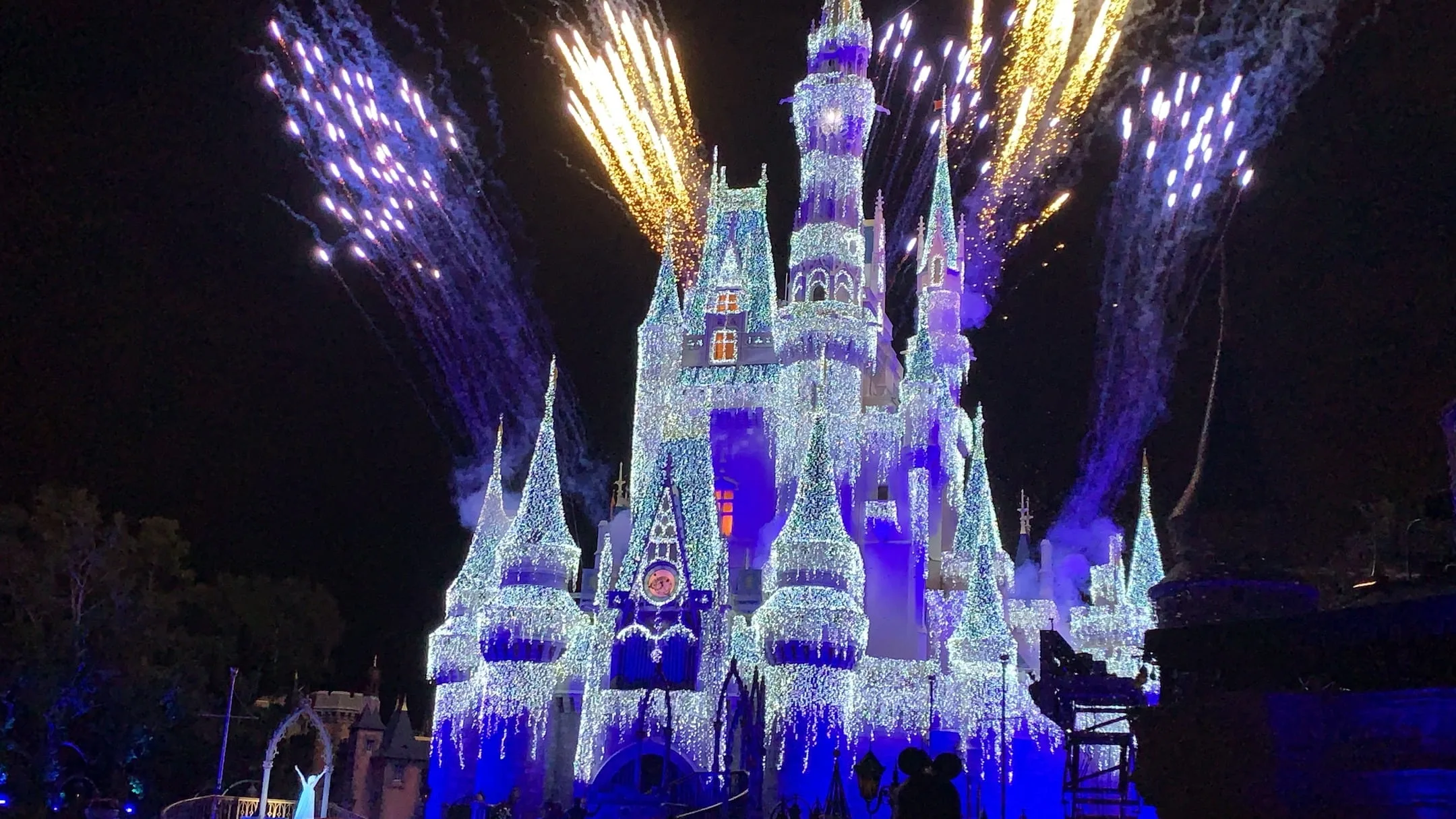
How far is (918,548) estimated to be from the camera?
42594 millimetres

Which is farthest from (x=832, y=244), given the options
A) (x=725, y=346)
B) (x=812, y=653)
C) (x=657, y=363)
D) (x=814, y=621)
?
(x=812, y=653)

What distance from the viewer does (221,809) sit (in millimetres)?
29781

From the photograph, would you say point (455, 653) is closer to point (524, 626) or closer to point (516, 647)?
point (516, 647)

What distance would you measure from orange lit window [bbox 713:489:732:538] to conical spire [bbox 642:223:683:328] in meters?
6.16

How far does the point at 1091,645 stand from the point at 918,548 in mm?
6209

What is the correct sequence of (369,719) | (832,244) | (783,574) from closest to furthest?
(783,574) < (832,244) < (369,719)

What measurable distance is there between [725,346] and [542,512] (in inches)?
391

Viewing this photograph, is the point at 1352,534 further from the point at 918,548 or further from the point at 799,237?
the point at 799,237

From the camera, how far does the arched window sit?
4616cm

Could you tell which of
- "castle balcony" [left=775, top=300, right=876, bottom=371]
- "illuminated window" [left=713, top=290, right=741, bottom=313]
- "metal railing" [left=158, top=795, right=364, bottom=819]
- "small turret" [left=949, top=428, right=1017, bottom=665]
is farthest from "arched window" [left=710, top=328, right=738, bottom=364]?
"metal railing" [left=158, top=795, right=364, bottom=819]

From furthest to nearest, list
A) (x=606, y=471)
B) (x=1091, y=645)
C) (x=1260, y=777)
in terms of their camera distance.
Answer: (x=606, y=471), (x=1091, y=645), (x=1260, y=777)

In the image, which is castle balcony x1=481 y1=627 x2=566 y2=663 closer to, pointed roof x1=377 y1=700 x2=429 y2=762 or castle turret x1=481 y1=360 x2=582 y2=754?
castle turret x1=481 y1=360 x2=582 y2=754

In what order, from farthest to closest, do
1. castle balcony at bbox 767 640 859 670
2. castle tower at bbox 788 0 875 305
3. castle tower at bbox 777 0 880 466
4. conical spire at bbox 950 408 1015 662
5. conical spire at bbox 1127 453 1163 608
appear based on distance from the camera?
castle tower at bbox 788 0 875 305 → castle tower at bbox 777 0 880 466 → conical spire at bbox 1127 453 1163 608 → conical spire at bbox 950 408 1015 662 → castle balcony at bbox 767 640 859 670

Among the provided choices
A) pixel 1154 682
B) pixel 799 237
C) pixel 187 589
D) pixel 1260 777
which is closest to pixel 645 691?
pixel 1154 682
